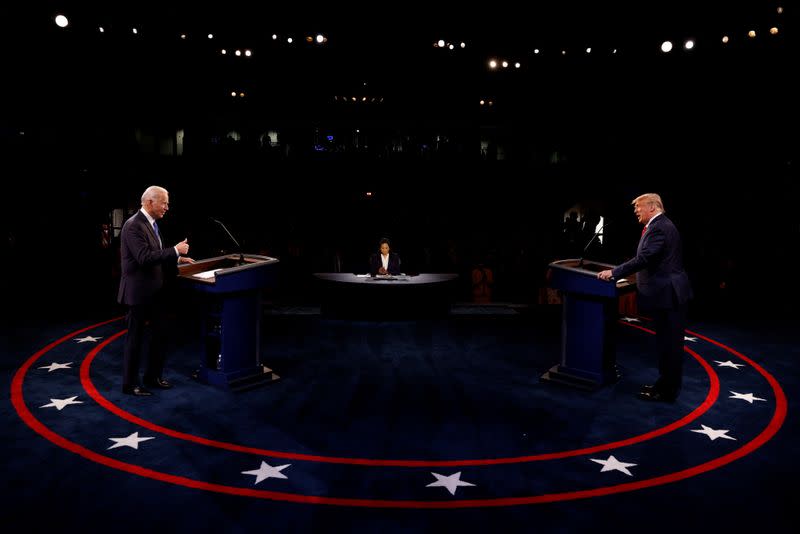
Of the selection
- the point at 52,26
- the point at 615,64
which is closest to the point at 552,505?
the point at 52,26

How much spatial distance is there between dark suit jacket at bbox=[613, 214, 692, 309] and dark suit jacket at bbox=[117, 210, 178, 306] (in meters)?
3.68

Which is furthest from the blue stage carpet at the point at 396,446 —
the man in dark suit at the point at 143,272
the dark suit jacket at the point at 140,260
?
the dark suit jacket at the point at 140,260

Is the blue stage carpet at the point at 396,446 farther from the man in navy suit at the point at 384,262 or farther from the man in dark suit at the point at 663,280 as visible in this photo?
the man in navy suit at the point at 384,262

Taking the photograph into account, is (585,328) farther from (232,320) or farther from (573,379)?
(232,320)

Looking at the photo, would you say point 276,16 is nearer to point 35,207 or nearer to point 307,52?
point 307,52

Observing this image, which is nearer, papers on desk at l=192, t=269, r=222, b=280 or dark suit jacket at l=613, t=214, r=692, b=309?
dark suit jacket at l=613, t=214, r=692, b=309

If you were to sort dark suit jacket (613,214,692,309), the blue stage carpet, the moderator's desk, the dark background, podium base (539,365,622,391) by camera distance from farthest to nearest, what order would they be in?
the dark background < the moderator's desk < podium base (539,365,622,391) < dark suit jacket (613,214,692,309) < the blue stage carpet

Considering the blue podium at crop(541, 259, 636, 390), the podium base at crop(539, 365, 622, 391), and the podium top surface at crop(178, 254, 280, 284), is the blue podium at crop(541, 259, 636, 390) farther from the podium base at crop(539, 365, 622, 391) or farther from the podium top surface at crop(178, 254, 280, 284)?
the podium top surface at crop(178, 254, 280, 284)

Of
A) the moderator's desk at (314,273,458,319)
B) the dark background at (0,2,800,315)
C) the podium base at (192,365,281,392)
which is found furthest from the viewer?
the dark background at (0,2,800,315)

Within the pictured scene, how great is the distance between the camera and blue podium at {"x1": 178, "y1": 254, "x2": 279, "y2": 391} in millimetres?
4754

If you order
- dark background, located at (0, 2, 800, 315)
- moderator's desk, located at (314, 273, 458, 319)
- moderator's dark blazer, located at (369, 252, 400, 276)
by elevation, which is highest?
dark background, located at (0, 2, 800, 315)

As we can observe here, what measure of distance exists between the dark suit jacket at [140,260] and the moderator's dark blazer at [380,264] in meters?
3.72

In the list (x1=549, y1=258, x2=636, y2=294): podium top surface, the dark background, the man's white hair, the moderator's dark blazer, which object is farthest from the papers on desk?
the dark background

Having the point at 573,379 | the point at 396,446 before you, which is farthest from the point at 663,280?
the point at 396,446
